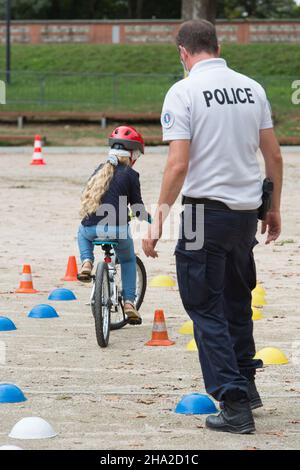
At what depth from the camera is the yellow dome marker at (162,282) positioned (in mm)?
11047

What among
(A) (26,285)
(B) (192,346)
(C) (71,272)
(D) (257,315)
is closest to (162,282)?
(C) (71,272)

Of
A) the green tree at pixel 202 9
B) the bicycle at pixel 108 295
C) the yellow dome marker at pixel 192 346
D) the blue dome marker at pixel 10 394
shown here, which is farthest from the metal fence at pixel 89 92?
the blue dome marker at pixel 10 394

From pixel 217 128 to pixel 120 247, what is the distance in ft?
10.0

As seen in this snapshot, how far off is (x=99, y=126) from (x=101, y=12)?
43420mm

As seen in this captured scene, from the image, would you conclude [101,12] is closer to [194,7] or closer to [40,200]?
[194,7]

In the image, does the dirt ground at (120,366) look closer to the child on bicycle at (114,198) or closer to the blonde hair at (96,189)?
the child on bicycle at (114,198)

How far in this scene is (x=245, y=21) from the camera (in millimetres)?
55156

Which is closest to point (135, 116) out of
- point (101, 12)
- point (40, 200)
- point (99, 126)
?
point (99, 126)

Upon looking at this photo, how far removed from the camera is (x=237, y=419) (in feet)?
19.7

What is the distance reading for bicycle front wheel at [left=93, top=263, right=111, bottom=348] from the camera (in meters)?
8.28

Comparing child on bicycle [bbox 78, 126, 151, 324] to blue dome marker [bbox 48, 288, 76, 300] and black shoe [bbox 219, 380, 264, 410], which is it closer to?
blue dome marker [bbox 48, 288, 76, 300]

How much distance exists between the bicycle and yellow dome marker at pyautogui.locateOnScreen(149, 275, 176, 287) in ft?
4.43

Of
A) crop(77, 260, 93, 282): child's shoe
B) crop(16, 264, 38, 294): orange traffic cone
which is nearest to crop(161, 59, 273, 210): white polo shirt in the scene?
crop(77, 260, 93, 282): child's shoe

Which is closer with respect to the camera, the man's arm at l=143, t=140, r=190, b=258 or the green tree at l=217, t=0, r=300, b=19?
the man's arm at l=143, t=140, r=190, b=258
